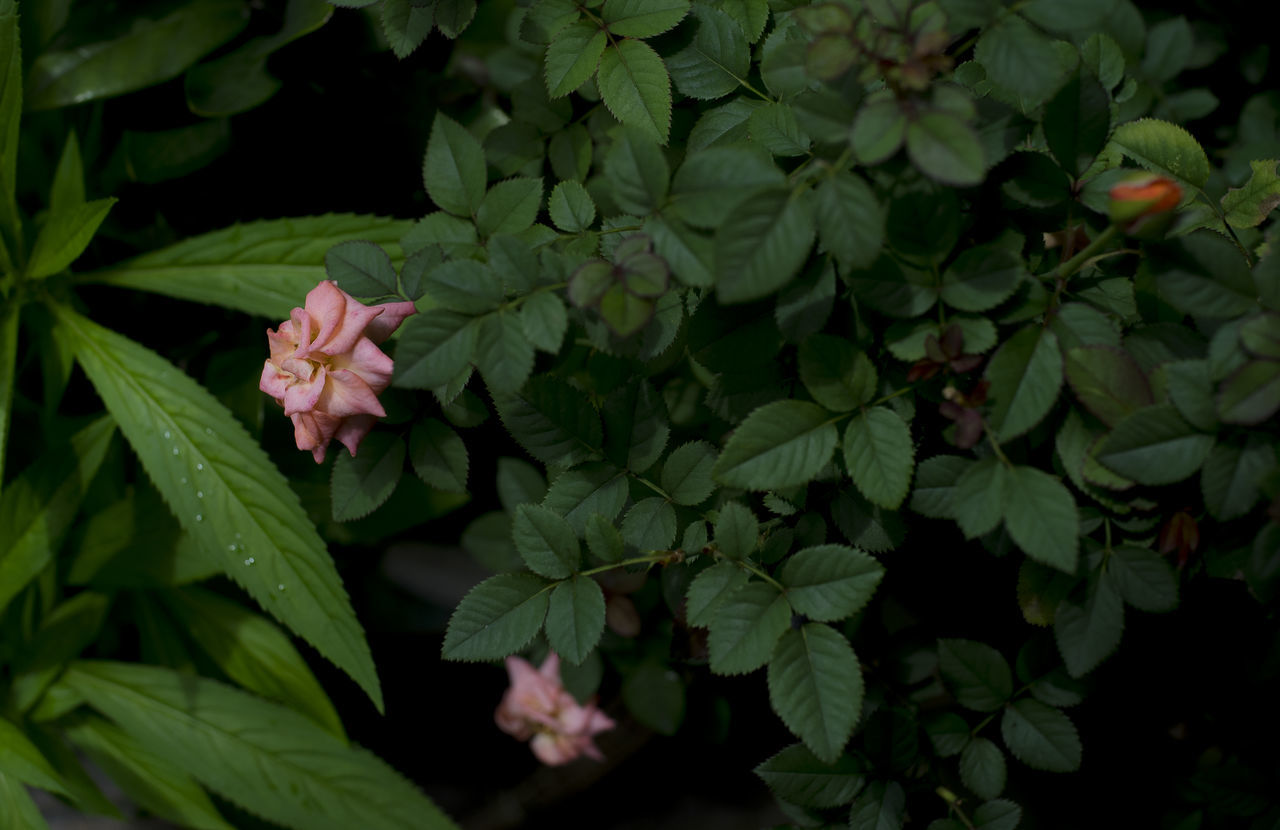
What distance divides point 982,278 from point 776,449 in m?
0.16

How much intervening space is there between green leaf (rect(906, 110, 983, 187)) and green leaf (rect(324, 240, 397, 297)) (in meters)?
0.39

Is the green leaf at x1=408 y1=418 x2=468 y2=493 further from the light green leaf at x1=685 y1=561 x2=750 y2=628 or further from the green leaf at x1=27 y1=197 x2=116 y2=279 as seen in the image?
the green leaf at x1=27 y1=197 x2=116 y2=279

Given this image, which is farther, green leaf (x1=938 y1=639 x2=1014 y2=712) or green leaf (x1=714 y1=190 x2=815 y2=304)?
green leaf (x1=938 y1=639 x2=1014 y2=712)

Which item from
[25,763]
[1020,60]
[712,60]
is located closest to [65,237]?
[25,763]

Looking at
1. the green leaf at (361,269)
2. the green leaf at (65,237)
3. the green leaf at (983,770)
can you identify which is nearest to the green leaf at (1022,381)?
the green leaf at (983,770)

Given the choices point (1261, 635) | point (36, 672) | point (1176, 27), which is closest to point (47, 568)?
point (36, 672)

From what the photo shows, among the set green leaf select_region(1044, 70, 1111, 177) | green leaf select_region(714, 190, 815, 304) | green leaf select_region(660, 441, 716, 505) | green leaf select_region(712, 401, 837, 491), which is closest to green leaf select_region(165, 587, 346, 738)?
green leaf select_region(660, 441, 716, 505)

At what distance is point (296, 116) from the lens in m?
1.13

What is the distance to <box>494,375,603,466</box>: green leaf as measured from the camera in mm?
641

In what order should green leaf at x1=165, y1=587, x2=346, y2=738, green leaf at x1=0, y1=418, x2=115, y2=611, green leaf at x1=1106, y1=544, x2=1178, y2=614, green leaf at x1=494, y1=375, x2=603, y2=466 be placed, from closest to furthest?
green leaf at x1=1106, y1=544, x2=1178, y2=614, green leaf at x1=494, y1=375, x2=603, y2=466, green leaf at x1=0, y1=418, x2=115, y2=611, green leaf at x1=165, y1=587, x2=346, y2=738

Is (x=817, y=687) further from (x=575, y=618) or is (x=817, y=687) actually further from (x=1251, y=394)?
(x=1251, y=394)

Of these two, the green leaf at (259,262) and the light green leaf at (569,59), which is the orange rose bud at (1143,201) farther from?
the green leaf at (259,262)

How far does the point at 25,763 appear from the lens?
0.94 metres

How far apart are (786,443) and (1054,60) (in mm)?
262
